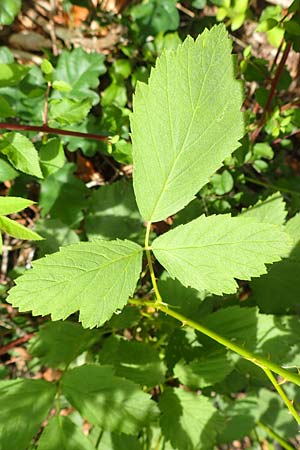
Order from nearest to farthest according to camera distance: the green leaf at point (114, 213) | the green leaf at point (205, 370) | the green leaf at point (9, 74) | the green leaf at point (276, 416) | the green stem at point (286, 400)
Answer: the green stem at point (286, 400) → the green leaf at point (9, 74) → the green leaf at point (205, 370) → the green leaf at point (114, 213) → the green leaf at point (276, 416)

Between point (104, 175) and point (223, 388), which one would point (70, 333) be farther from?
point (104, 175)

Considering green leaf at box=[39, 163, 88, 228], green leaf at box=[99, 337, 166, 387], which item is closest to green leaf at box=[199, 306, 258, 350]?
green leaf at box=[99, 337, 166, 387]

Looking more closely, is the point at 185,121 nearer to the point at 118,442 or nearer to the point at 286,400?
the point at 286,400

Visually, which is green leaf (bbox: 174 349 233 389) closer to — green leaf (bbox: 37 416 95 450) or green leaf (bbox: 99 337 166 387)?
green leaf (bbox: 99 337 166 387)

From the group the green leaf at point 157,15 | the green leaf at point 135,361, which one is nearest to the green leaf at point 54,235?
the green leaf at point 135,361

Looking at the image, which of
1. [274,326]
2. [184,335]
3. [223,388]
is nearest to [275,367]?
[274,326]

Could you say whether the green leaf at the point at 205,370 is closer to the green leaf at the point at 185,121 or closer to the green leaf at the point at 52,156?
the green leaf at the point at 185,121
